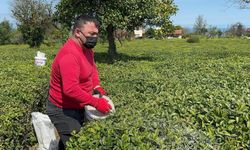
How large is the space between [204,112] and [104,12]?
15.0 meters

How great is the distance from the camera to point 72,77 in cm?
456

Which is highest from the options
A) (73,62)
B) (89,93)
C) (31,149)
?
(73,62)

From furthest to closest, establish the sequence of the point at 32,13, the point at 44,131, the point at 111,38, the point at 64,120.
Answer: the point at 32,13 → the point at 111,38 → the point at 44,131 → the point at 64,120

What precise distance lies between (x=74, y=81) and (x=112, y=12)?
1493 centimetres

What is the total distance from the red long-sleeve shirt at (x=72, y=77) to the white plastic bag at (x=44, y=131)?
1.41 feet

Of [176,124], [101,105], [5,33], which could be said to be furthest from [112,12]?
[5,33]

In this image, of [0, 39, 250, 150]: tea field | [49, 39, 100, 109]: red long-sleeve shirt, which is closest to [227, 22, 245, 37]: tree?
[0, 39, 250, 150]: tea field

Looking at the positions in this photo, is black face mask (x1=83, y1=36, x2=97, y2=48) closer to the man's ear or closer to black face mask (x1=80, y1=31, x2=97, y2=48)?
black face mask (x1=80, y1=31, x2=97, y2=48)

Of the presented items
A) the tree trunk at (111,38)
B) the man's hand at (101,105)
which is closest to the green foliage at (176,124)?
the man's hand at (101,105)

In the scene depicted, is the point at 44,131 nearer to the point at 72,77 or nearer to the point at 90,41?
the point at 72,77

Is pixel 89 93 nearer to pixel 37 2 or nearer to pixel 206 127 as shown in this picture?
pixel 206 127

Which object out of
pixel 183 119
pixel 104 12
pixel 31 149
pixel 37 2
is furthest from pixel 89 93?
pixel 37 2

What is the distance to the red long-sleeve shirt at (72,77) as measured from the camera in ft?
15.0

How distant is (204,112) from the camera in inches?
190
